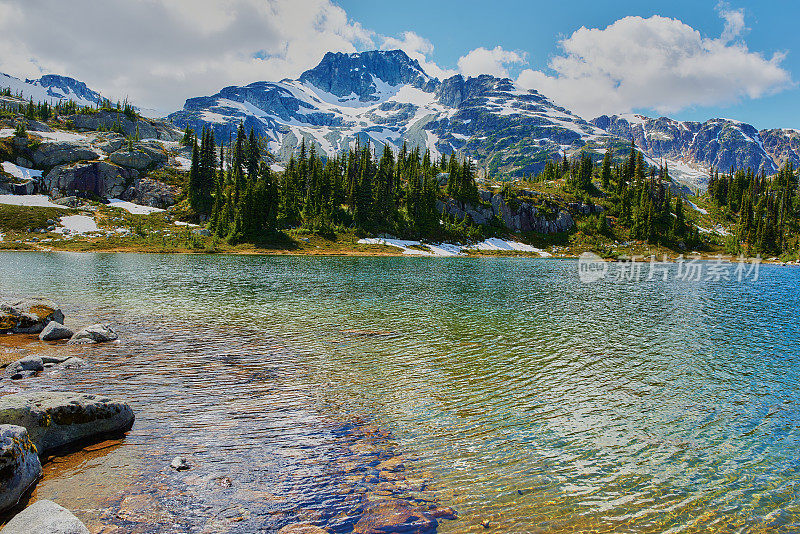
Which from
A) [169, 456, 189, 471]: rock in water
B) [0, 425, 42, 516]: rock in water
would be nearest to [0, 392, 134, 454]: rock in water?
[0, 425, 42, 516]: rock in water

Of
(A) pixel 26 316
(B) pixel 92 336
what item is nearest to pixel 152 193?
(A) pixel 26 316

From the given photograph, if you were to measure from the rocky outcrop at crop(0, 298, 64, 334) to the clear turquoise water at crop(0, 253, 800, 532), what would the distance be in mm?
2594

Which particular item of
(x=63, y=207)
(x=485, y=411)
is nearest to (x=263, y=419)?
(x=485, y=411)

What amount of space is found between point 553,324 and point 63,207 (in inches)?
5997

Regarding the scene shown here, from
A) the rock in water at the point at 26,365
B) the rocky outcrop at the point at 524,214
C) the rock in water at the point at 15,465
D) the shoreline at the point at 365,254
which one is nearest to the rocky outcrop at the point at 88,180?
the shoreline at the point at 365,254

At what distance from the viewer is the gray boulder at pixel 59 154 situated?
485 ft

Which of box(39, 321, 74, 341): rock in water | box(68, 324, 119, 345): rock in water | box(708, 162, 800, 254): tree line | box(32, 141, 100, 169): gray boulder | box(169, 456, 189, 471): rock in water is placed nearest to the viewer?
box(169, 456, 189, 471): rock in water

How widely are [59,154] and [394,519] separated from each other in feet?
640

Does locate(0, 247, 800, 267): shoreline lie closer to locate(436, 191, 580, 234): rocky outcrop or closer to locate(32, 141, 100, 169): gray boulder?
locate(436, 191, 580, 234): rocky outcrop

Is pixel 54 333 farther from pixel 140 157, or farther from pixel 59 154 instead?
pixel 59 154

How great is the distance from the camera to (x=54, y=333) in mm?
20422

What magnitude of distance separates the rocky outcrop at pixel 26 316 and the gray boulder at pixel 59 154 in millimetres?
162929

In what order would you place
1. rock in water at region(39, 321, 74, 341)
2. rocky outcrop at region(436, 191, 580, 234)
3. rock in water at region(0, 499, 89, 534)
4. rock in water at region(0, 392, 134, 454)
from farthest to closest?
1. rocky outcrop at region(436, 191, 580, 234)
2. rock in water at region(39, 321, 74, 341)
3. rock in water at region(0, 392, 134, 454)
4. rock in water at region(0, 499, 89, 534)

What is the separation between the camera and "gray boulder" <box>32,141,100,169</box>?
147750 mm
